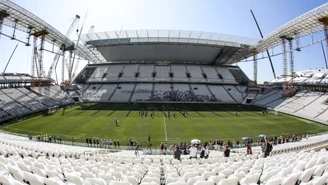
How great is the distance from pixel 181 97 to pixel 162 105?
10748 millimetres

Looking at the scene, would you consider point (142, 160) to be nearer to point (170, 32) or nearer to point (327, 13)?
point (327, 13)

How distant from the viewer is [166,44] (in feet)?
278

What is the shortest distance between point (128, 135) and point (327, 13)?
43848 millimetres

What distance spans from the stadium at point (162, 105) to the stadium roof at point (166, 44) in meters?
0.32

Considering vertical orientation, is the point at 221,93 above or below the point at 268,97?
above

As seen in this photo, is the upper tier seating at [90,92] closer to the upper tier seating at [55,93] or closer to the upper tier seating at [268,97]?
the upper tier seating at [55,93]

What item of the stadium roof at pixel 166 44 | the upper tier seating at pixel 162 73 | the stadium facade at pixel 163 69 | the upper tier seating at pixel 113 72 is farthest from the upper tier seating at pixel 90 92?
the upper tier seating at pixel 162 73

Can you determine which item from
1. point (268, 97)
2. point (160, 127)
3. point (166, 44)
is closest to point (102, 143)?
point (160, 127)

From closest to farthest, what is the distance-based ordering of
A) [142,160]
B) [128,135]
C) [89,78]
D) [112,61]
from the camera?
[142,160] < [128,135] < [89,78] < [112,61]

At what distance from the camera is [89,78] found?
3519 inches

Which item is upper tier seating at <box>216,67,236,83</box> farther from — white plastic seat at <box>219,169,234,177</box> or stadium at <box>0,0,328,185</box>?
white plastic seat at <box>219,169,234,177</box>

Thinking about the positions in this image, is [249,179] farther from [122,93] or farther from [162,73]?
[162,73]

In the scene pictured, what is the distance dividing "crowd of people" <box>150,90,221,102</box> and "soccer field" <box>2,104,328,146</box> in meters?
21.1

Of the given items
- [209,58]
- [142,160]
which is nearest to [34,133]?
[142,160]
